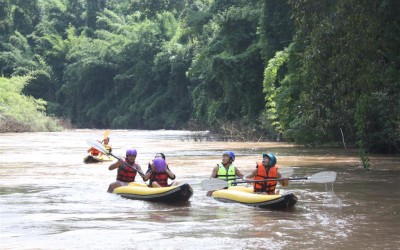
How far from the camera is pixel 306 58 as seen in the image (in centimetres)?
1752

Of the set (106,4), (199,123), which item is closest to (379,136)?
(199,123)

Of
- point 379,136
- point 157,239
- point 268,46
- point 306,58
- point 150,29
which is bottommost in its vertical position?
point 157,239

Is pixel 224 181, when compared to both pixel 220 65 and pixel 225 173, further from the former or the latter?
pixel 220 65

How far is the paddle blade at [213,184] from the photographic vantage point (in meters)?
13.7

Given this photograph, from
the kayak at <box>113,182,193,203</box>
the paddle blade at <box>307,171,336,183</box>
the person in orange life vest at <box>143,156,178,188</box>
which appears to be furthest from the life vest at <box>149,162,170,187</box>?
the paddle blade at <box>307,171,336,183</box>

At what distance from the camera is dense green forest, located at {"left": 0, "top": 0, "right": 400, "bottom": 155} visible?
16656 millimetres

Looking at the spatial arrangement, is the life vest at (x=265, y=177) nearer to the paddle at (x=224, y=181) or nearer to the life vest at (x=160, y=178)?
the paddle at (x=224, y=181)

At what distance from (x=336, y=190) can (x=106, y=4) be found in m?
61.6

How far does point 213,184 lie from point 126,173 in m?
2.38

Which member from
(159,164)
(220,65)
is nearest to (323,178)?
(159,164)

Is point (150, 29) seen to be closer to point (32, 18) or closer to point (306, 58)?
point (32, 18)

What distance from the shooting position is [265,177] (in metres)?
13.3

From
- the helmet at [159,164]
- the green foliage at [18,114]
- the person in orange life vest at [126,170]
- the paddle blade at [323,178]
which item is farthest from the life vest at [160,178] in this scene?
the green foliage at [18,114]

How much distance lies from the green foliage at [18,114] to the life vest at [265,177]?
3843 centimetres
